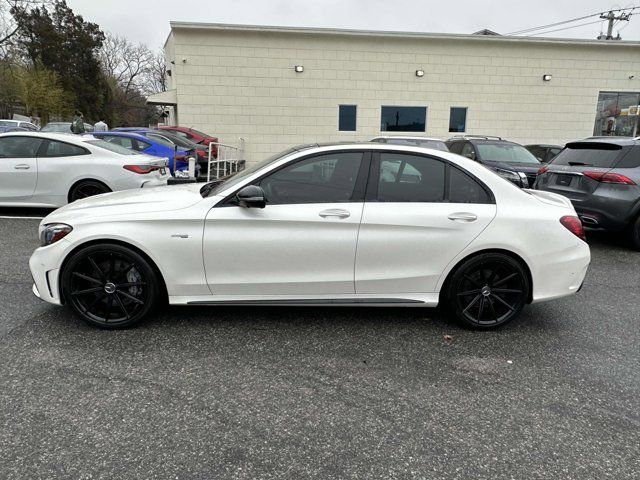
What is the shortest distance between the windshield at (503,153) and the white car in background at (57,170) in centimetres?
738

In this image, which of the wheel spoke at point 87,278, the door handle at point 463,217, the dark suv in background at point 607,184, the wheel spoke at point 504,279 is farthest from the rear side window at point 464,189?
the dark suv in background at point 607,184

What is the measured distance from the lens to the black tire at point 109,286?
3391 millimetres

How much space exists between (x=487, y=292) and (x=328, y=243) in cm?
140

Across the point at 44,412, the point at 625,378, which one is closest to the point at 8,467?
the point at 44,412

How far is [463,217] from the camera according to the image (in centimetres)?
348

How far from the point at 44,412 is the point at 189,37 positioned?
52.3ft

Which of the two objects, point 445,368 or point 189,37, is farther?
point 189,37

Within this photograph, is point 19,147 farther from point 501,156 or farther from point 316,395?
point 501,156

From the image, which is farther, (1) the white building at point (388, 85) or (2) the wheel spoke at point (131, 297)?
(1) the white building at point (388, 85)

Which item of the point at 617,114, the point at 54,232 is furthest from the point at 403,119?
the point at 54,232

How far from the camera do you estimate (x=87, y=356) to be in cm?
313

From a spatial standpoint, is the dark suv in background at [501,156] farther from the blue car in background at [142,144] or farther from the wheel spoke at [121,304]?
the wheel spoke at [121,304]

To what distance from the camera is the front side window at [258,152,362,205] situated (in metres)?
3.48

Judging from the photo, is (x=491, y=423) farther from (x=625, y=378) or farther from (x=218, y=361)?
(x=218, y=361)
